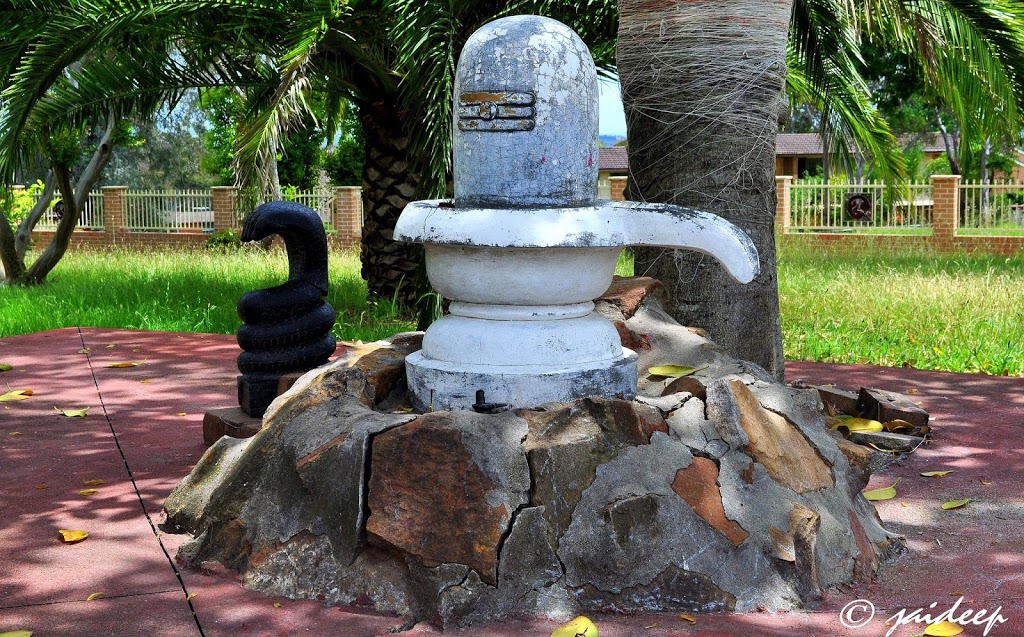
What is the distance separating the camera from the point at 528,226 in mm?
3463

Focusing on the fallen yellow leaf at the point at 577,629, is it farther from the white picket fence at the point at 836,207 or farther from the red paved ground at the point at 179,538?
the white picket fence at the point at 836,207

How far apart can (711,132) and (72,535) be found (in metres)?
3.13

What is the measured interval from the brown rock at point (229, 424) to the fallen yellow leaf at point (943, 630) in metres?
2.68

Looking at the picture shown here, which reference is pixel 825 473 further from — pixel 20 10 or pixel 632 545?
pixel 20 10

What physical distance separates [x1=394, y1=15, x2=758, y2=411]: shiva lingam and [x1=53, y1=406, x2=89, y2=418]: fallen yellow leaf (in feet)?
8.11

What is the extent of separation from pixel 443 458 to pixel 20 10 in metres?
8.22

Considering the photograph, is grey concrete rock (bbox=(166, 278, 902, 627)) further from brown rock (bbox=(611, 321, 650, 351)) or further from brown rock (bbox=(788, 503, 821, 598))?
brown rock (bbox=(611, 321, 650, 351))

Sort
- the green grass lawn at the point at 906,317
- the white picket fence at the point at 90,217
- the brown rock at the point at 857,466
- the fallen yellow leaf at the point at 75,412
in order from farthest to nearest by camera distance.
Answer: the white picket fence at the point at 90,217 < the green grass lawn at the point at 906,317 < the fallen yellow leaf at the point at 75,412 < the brown rock at the point at 857,466

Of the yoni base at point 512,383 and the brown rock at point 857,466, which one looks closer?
the yoni base at point 512,383

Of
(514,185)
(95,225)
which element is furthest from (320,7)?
(95,225)

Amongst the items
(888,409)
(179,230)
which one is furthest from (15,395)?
(179,230)

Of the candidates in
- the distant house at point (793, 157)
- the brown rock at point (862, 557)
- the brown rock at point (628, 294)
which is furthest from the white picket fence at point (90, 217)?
the brown rock at point (862, 557)

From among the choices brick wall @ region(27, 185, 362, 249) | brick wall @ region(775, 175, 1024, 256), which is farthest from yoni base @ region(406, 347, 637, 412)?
brick wall @ region(27, 185, 362, 249)

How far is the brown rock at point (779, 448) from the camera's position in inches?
136
